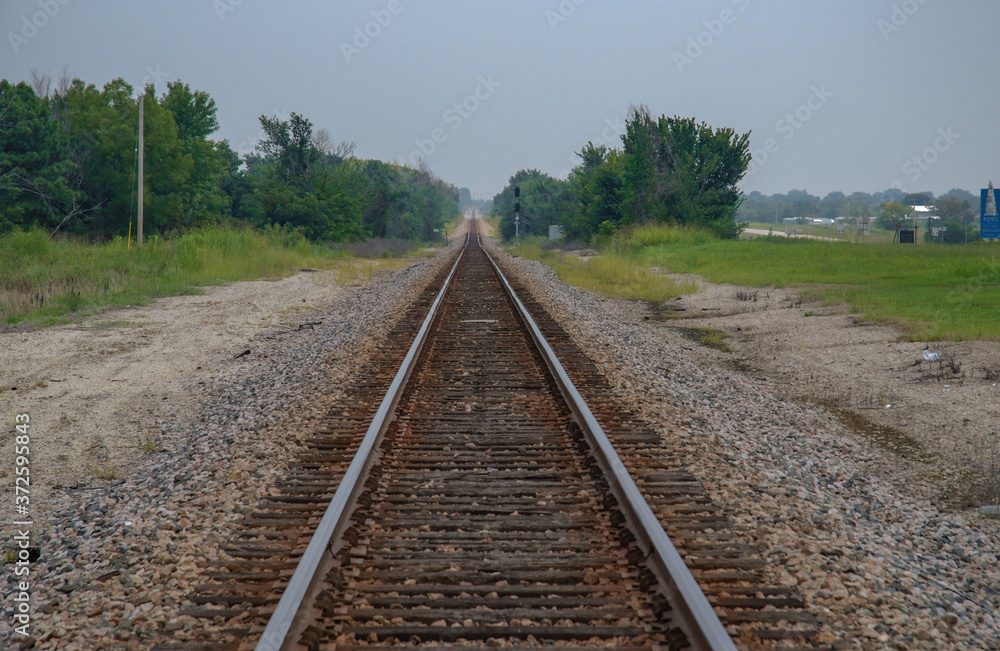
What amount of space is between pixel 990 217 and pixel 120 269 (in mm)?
32111

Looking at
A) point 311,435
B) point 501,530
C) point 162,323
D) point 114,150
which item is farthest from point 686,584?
point 114,150

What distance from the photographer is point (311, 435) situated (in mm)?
5812

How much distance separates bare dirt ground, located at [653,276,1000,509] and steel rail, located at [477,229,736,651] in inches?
92.3

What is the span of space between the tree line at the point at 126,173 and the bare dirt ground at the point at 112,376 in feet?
70.5

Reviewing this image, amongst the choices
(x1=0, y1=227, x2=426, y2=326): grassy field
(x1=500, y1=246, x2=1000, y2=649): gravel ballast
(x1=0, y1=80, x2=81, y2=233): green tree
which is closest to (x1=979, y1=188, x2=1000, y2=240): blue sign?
(x1=0, y1=227, x2=426, y2=326): grassy field

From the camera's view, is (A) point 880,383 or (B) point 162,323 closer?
(A) point 880,383

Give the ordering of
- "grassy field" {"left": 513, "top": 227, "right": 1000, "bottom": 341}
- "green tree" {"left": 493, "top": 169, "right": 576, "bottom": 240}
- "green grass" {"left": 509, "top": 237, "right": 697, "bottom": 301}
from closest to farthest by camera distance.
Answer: "grassy field" {"left": 513, "top": 227, "right": 1000, "bottom": 341} < "green grass" {"left": 509, "top": 237, "right": 697, "bottom": 301} < "green tree" {"left": 493, "top": 169, "right": 576, "bottom": 240}

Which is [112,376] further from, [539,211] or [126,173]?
[539,211]

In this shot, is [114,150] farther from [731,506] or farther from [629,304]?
[731,506]

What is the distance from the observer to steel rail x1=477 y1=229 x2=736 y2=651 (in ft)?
9.07

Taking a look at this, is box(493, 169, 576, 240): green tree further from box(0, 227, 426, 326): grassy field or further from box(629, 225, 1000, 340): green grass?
box(0, 227, 426, 326): grassy field

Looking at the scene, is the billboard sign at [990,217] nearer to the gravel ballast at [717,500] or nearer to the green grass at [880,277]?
the green grass at [880,277]

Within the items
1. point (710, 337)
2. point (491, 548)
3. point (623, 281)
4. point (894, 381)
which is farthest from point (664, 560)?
point (623, 281)

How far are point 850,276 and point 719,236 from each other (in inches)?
887
